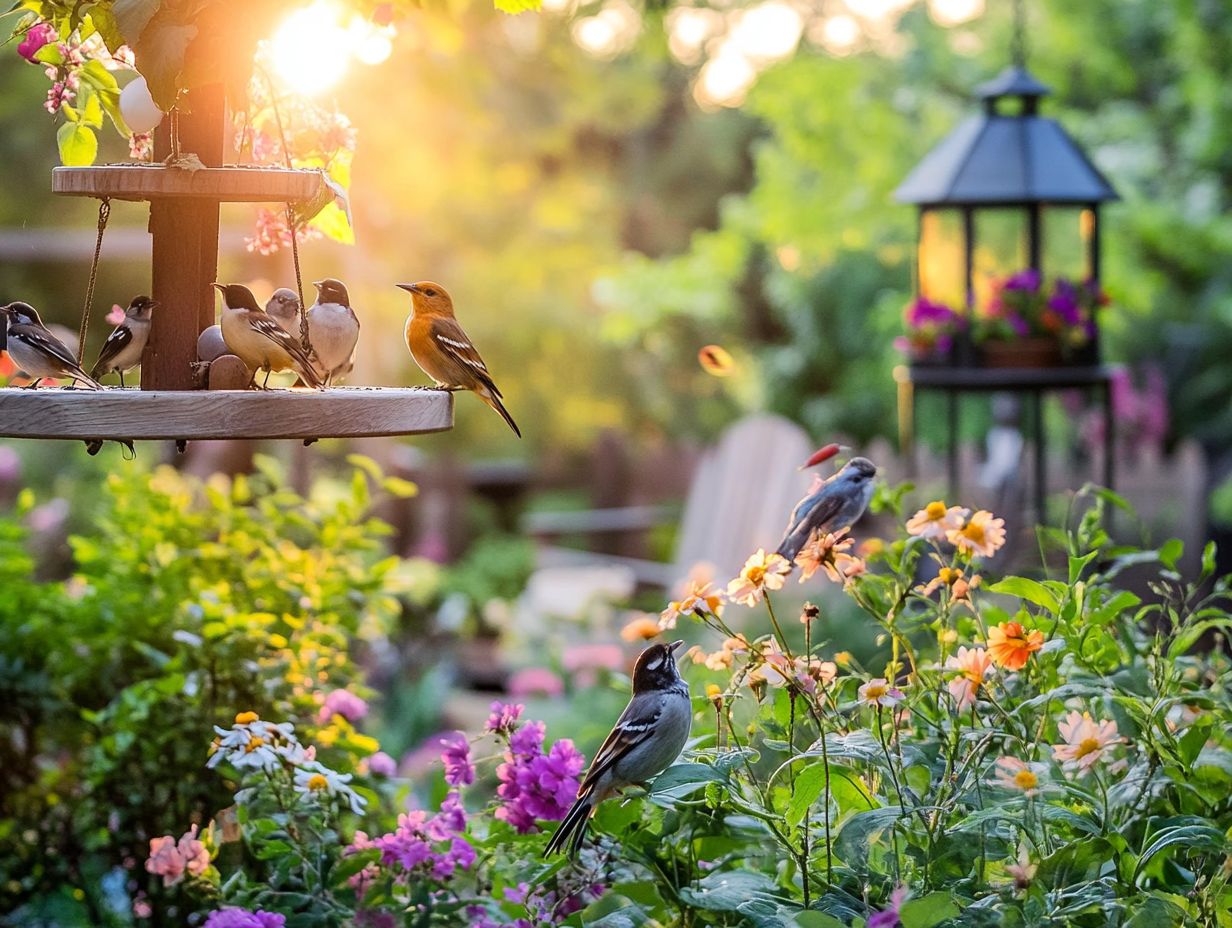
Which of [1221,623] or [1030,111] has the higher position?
[1030,111]

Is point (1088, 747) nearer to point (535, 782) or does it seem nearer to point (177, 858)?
point (535, 782)

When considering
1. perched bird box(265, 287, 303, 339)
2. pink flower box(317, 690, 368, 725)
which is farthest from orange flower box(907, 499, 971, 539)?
pink flower box(317, 690, 368, 725)

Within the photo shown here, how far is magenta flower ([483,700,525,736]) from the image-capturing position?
2.08m

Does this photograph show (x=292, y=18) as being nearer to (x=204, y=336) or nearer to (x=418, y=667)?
(x=204, y=336)

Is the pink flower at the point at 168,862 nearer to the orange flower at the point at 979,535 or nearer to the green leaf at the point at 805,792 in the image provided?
the green leaf at the point at 805,792

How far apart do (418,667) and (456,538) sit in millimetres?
3575

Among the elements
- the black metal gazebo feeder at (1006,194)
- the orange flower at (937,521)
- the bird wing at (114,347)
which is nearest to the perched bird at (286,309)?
the bird wing at (114,347)

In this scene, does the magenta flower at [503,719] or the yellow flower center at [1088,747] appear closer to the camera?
the yellow flower center at [1088,747]

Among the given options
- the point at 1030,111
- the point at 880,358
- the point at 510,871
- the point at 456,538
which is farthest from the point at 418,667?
the point at 510,871

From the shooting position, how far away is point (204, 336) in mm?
2170

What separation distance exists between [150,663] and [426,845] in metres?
1.26

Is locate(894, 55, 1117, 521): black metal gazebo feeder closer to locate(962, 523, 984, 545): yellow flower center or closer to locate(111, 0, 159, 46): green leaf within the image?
locate(962, 523, 984, 545): yellow flower center

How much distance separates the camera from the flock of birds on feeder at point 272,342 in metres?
2.07

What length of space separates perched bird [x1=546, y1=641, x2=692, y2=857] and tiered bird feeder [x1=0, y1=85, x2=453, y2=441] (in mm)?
495
